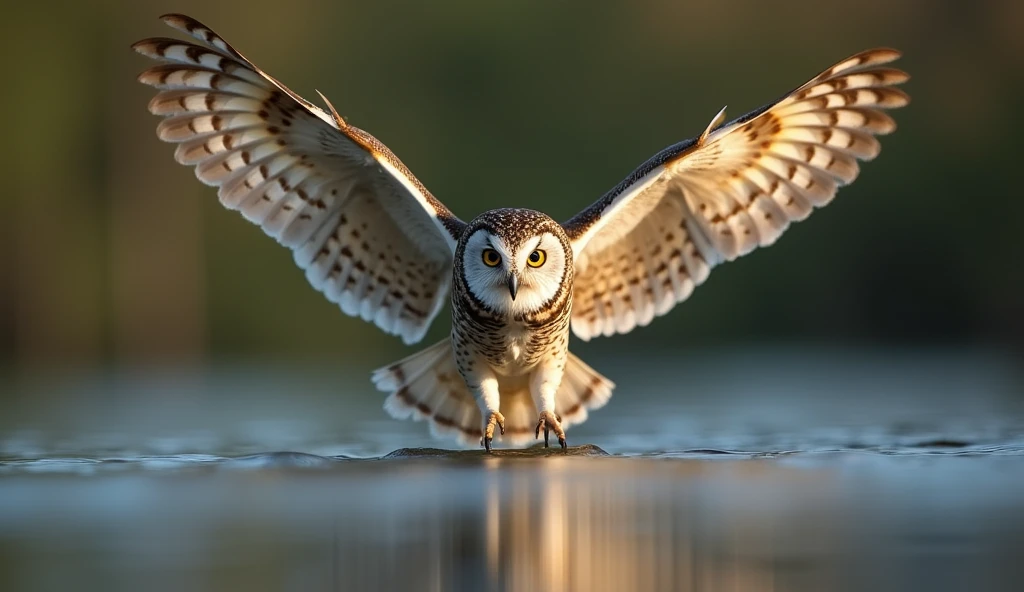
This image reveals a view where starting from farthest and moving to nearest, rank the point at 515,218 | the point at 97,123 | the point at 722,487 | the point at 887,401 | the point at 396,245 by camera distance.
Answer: the point at 97,123
the point at 887,401
the point at 396,245
the point at 515,218
the point at 722,487

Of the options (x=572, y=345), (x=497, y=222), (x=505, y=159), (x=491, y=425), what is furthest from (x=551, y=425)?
(x=505, y=159)

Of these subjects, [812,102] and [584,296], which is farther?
[584,296]

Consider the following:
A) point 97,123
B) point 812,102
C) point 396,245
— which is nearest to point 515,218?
point 396,245

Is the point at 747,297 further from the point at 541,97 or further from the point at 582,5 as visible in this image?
the point at 582,5

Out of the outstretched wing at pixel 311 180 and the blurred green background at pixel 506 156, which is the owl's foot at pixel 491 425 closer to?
the outstretched wing at pixel 311 180

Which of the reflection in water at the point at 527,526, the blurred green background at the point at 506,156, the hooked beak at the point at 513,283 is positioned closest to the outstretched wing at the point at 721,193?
the hooked beak at the point at 513,283

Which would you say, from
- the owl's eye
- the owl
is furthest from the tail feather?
the owl's eye

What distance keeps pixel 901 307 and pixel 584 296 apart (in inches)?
601

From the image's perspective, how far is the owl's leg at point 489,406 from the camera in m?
7.84

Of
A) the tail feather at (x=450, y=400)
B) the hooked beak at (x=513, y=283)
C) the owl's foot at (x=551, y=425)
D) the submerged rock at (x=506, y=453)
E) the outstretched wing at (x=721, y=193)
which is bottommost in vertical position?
the submerged rock at (x=506, y=453)

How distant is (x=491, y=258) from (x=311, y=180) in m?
1.51

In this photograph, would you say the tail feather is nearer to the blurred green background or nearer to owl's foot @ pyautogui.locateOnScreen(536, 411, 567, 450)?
owl's foot @ pyautogui.locateOnScreen(536, 411, 567, 450)

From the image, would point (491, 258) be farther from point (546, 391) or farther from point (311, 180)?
point (311, 180)

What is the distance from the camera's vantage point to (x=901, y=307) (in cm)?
2306
